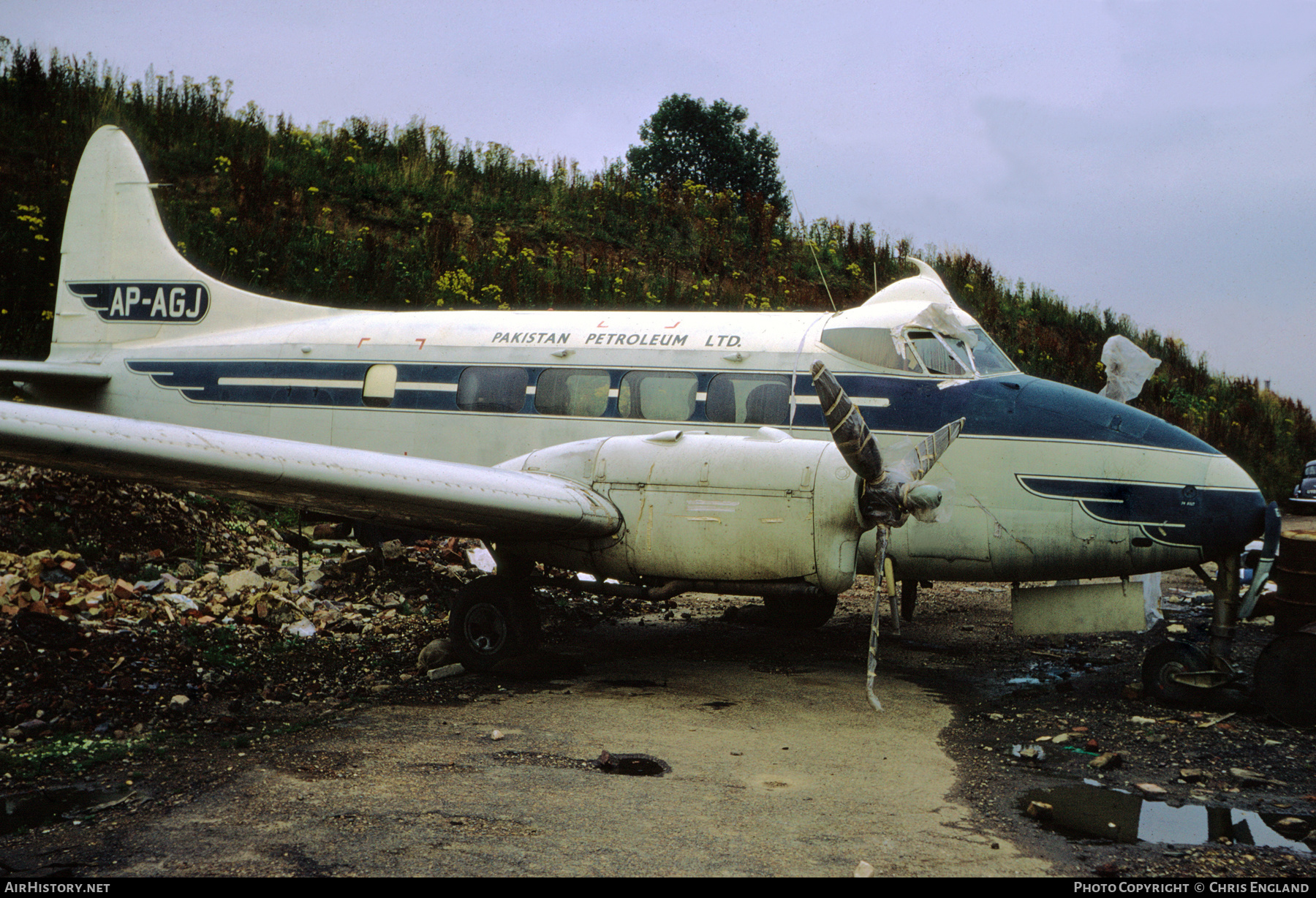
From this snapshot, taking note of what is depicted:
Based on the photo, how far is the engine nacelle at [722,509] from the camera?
6465 mm

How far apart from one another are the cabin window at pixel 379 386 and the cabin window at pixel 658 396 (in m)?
2.39

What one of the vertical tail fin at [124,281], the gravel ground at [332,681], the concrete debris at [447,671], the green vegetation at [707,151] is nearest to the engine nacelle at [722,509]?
the concrete debris at [447,671]

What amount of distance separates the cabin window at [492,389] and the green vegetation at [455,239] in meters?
9.29

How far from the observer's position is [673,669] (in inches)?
309

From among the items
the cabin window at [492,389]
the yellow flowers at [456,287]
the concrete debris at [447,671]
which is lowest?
the concrete debris at [447,671]

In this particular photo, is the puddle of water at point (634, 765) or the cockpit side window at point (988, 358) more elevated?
the cockpit side window at point (988, 358)

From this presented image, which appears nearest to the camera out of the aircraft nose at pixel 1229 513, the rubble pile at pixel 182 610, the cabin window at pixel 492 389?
the rubble pile at pixel 182 610

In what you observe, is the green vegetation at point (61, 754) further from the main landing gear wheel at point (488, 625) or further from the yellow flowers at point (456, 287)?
the yellow flowers at point (456, 287)

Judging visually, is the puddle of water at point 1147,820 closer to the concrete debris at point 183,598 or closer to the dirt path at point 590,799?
the dirt path at point 590,799

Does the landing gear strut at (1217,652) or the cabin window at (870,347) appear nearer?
the landing gear strut at (1217,652)

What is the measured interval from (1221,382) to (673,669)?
21.5 m

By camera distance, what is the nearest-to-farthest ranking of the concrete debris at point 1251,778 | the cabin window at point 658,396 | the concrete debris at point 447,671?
the concrete debris at point 1251,778 → the concrete debris at point 447,671 → the cabin window at point 658,396

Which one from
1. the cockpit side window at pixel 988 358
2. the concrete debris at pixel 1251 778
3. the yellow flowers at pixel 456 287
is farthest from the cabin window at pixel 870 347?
the yellow flowers at pixel 456 287

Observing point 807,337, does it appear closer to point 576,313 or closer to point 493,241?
point 576,313
